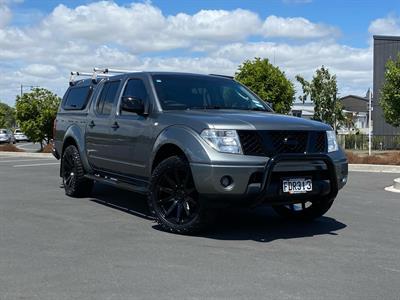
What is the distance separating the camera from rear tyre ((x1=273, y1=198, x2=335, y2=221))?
7216mm

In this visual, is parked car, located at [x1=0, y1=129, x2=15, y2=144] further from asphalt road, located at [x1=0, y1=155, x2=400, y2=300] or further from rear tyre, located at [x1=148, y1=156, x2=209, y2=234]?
rear tyre, located at [x1=148, y1=156, x2=209, y2=234]

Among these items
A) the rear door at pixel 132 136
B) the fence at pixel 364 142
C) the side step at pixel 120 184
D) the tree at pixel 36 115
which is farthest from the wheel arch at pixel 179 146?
the fence at pixel 364 142

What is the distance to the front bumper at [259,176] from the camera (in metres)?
5.93

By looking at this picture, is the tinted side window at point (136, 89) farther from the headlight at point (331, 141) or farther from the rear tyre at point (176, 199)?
the headlight at point (331, 141)

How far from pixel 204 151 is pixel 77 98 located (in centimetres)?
445

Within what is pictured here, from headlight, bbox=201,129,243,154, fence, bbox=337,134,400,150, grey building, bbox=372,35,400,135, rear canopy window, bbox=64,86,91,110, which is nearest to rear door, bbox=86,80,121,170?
rear canopy window, bbox=64,86,91,110

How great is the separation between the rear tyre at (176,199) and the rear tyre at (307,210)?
1.65m

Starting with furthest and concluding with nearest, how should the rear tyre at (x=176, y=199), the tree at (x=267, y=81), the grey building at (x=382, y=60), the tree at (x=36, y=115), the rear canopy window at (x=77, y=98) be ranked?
the grey building at (x=382, y=60) → the tree at (x=36, y=115) → the tree at (x=267, y=81) → the rear canopy window at (x=77, y=98) → the rear tyre at (x=176, y=199)

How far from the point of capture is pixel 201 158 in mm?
6066

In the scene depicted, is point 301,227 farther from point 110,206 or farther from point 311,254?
point 110,206

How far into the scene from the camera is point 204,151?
6.06 metres

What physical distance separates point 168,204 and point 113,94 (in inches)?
93.3

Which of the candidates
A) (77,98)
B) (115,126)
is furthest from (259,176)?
(77,98)

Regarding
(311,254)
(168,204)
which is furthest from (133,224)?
(311,254)
